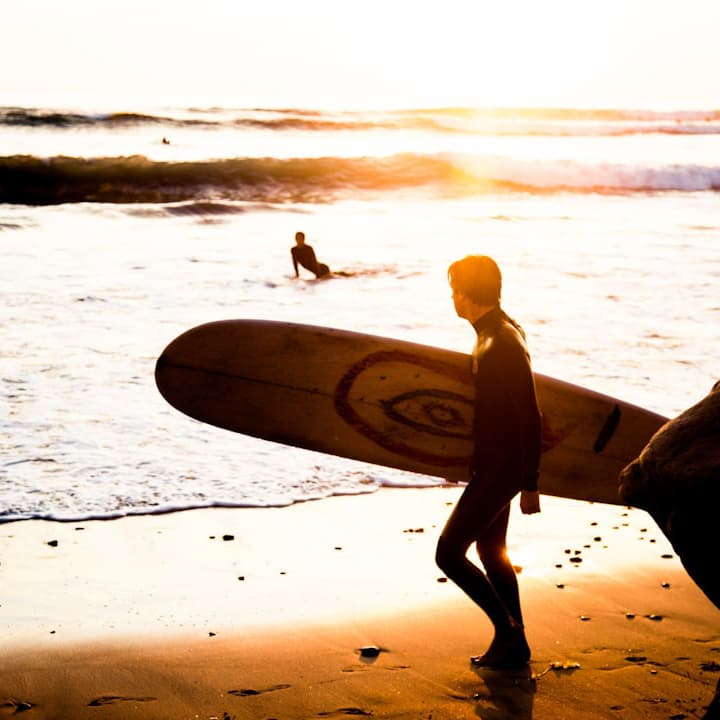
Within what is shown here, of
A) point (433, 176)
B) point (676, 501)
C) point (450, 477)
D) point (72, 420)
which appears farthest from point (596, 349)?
point (433, 176)

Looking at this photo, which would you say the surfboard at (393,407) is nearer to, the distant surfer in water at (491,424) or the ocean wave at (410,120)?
the distant surfer in water at (491,424)

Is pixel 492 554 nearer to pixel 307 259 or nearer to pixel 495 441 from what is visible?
pixel 495 441

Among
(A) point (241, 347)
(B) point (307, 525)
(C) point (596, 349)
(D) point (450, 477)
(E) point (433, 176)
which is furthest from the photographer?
(E) point (433, 176)

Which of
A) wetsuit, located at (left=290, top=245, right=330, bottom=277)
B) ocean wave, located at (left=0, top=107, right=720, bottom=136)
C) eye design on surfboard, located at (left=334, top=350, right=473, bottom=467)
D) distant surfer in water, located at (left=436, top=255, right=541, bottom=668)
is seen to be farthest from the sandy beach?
ocean wave, located at (left=0, top=107, right=720, bottom=136)

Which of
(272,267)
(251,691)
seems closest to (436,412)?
(251,691)

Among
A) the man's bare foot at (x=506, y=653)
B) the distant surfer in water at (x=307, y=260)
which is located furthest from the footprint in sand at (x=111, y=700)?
the distant surfer in water at (x=307, y=260)

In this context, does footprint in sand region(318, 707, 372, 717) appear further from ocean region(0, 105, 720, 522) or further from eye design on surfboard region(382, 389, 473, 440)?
ocean region(0, 105, 720, 522)

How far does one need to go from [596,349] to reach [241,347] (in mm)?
6207

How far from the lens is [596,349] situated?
409 inches

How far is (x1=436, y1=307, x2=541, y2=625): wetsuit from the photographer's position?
354cm

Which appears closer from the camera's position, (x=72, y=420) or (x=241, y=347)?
(x=241, y=347)

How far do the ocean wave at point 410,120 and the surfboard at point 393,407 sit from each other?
3609 centimetres

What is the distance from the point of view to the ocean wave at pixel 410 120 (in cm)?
4053

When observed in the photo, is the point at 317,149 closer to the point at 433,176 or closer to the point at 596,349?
the point at 433,176
